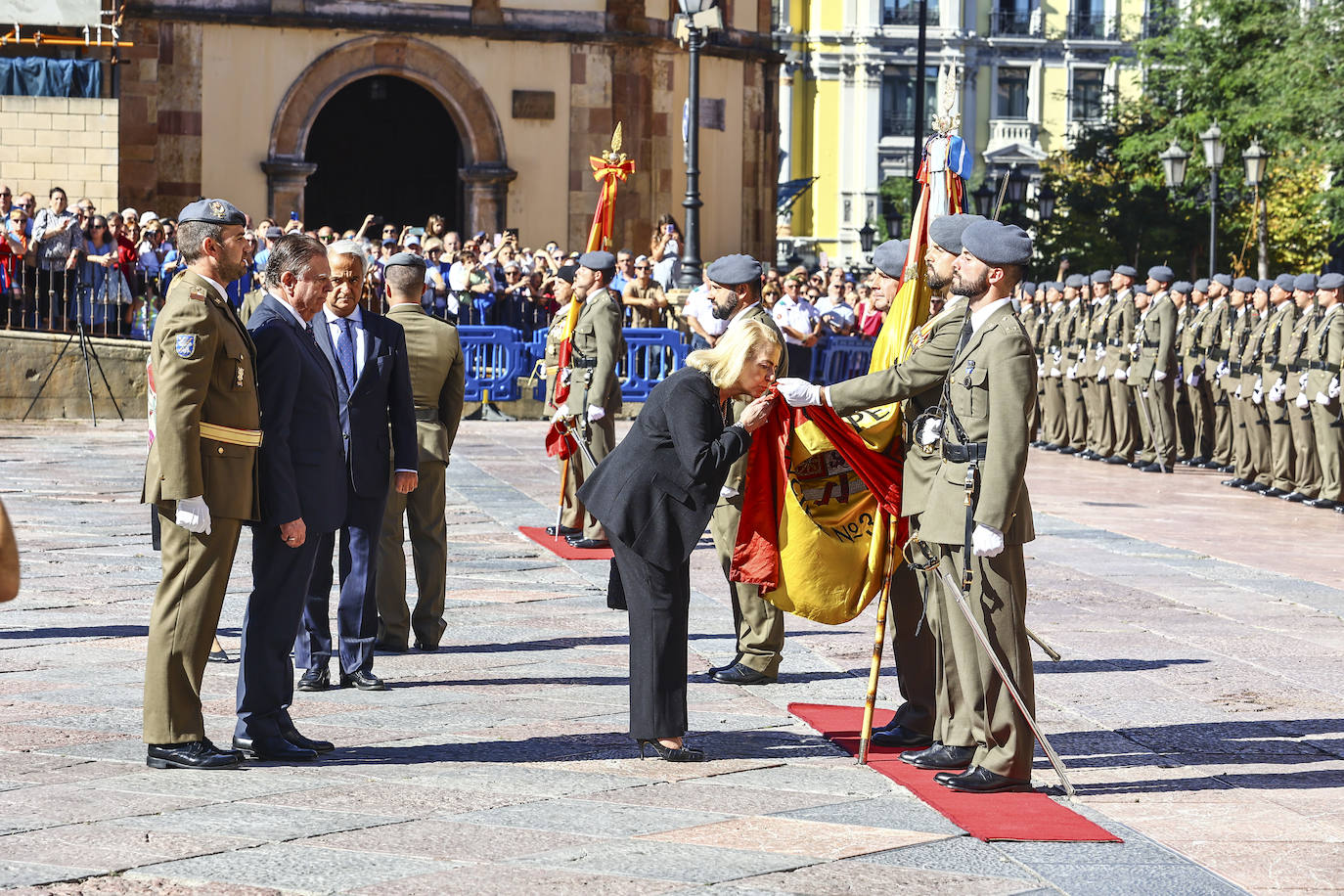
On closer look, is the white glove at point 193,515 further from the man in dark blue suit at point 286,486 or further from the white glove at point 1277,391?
the white glove at point 1277,391

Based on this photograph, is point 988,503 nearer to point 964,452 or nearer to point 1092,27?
point 964,452

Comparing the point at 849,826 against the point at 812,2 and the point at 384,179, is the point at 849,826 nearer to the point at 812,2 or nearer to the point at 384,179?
the point at 384,179

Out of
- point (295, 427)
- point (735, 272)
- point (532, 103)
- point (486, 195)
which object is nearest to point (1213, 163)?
point (532, 103)

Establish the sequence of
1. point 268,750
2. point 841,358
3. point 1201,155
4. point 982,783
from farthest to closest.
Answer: point 1201,155
point 841,358
point 268,750
point 982,783

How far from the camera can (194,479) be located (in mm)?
6488

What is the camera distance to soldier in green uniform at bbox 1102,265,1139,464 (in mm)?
21266

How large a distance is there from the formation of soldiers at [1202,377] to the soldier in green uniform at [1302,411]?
0.01 meters

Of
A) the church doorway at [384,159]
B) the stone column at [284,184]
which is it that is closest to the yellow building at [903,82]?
the church doorway at [384,159]

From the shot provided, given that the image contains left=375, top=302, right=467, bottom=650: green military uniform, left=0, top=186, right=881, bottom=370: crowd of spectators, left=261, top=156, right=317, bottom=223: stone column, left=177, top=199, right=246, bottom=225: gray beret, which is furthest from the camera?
left=261, top=156, right=317, bottom=223: stone column

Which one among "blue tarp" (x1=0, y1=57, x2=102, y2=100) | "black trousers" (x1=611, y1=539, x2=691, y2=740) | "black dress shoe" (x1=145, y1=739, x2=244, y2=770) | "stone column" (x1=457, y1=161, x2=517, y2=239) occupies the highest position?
"blue tarp" (x1=0, y1=57, x2=102, y2=100)

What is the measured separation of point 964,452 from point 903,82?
72.8 metres

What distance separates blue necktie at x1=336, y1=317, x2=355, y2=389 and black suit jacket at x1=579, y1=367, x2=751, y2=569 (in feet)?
5.57

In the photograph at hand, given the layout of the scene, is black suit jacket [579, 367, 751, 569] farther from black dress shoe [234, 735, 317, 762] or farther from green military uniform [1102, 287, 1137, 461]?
green military uniform [1102, 287, 1137, 461]

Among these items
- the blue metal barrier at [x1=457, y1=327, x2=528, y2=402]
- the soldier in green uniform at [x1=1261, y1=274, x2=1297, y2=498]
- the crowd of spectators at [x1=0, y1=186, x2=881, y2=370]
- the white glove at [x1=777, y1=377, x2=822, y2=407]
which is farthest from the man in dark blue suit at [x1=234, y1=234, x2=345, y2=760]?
the blue metal barrier at [x1=457, y1=327, x2=528, y2=402]
